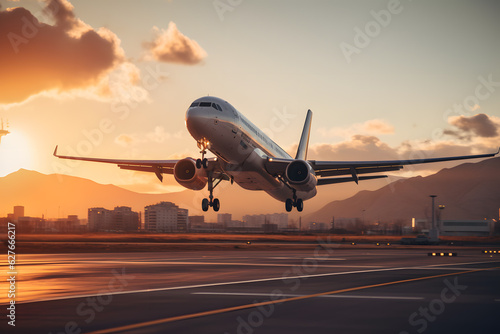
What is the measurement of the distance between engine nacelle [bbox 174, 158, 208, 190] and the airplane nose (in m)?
10.4

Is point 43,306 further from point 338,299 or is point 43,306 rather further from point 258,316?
point 338,299

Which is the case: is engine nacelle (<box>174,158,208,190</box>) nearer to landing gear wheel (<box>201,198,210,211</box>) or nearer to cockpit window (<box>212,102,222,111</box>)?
landing gear wheel (<box>201,198,210,211</box>)

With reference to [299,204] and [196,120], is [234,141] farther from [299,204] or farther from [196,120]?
[299,204]

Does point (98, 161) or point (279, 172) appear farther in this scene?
point (98, 161)

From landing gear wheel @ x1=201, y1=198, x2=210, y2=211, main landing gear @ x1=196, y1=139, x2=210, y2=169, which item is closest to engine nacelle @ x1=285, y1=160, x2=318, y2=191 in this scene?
main landing gear @ x1=196, y1=139, x2=210, y2=169

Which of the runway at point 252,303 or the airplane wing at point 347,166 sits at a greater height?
the airplane wing at point 347,166

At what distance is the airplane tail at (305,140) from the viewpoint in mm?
68406

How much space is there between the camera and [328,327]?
10531mm

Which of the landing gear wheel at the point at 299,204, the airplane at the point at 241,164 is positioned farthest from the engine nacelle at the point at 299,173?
the landing gear wheel at the point at 299,204

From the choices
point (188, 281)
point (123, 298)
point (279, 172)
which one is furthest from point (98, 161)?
point (123, 298)

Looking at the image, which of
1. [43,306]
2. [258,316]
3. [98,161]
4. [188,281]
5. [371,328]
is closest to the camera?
[371,328]

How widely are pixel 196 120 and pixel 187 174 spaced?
1183 cm

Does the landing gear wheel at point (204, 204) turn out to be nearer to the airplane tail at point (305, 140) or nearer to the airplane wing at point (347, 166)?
the airplane wing at point (347, 166)

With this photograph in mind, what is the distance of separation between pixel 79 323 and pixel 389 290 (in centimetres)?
1070
